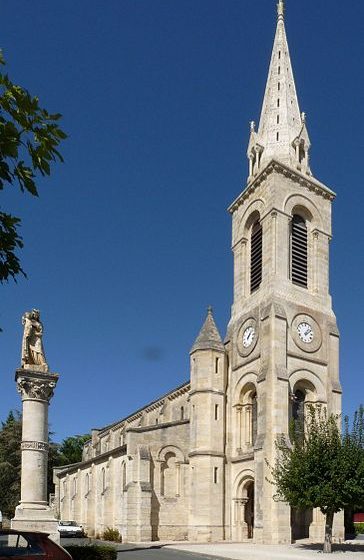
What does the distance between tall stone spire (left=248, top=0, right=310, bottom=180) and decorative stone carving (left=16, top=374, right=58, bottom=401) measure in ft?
94.3

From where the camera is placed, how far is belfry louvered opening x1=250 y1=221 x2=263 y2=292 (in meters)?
42.6

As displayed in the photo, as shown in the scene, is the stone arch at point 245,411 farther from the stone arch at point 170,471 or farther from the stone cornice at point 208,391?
the stone arch at point 170,471

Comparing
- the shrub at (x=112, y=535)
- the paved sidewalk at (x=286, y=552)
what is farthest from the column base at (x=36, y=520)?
the shrub at (x=112, y=535)

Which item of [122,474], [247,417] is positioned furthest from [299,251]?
[122,474]

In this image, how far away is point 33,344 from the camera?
20469 millimetres

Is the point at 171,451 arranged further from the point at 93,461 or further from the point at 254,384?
the point at 93,461

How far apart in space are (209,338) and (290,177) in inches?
476

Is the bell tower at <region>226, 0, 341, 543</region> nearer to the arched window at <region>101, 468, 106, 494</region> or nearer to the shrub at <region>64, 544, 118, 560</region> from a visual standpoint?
the arched window at <region>101, 468, 106, 494</region>

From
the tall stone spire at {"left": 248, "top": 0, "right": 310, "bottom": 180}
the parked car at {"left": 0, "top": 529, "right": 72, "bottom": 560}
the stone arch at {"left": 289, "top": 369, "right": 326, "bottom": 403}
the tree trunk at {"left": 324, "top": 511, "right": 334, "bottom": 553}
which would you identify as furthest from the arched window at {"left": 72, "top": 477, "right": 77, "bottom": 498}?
the parked car at {"left": 0, "top": 529, "right": 72, "bottom": 560}


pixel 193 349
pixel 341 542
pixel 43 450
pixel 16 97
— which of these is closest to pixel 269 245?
pixel 193 349

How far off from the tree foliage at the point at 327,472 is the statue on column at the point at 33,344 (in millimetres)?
14176

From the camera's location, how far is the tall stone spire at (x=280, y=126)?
149 feet

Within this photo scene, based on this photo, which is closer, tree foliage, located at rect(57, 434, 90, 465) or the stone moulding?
the stone moulding

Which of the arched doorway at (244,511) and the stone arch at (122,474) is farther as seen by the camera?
the stone arch at (122,474)
